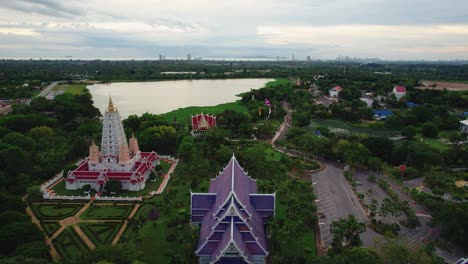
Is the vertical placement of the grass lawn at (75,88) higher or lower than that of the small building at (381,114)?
higher

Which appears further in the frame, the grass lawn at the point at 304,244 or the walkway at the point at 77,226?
the walkway at the point at 77,226

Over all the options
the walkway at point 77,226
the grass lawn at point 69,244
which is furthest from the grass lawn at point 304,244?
the grass lawn at point 69,244

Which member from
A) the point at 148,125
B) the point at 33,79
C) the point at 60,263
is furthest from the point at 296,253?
the point at 33,79

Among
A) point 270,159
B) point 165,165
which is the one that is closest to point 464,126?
point 270,159

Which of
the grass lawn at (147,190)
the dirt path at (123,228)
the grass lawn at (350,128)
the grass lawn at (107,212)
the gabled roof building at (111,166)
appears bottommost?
the dirt path at (123,228)

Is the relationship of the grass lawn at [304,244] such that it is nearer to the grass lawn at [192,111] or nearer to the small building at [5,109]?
the grass lawn at [192,111]

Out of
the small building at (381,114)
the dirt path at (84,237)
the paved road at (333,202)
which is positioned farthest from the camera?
the small building at (381,114)

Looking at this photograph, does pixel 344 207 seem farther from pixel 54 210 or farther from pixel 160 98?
pixel 160 98
